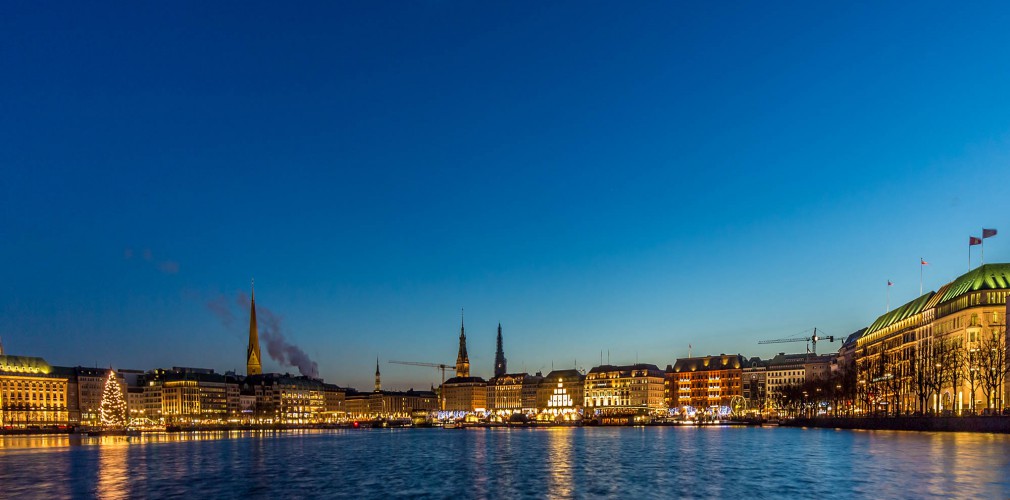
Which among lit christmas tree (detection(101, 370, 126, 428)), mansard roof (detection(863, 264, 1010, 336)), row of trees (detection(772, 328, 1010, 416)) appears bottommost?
lit christmas tree (detection(101, 370, 126, 428))

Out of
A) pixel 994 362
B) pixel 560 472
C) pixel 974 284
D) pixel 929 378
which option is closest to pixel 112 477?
pixel 560 472

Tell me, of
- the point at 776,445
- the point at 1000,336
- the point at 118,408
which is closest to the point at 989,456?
the point at 776,445

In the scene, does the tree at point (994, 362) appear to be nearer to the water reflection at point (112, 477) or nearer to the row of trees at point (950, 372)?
the row of trees at point (950, 372)

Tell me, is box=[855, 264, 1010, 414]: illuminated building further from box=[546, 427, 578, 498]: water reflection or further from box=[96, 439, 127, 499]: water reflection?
box=[96, 439, 127, 499]: water reflection

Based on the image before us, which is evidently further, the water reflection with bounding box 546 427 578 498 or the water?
the water reflection with bounding box 546 427 578 498

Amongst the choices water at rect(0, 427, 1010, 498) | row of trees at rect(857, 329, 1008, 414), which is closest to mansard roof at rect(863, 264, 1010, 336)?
row of trees at rect(857, 329, 1008, 414)

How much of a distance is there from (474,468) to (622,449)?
87.8 ft

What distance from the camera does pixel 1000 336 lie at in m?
114

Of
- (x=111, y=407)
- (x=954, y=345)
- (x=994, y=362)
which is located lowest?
(x=111, y=407)

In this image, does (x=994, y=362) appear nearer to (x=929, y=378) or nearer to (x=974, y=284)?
(x=929, y=378)

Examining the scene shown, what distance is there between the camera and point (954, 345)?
116125mm

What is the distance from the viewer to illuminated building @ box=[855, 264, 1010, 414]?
109 m

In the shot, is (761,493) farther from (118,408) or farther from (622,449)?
(118,408)

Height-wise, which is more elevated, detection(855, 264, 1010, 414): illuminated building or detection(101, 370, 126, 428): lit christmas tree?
detection(855, 264, 1010, 414): illuminated building
